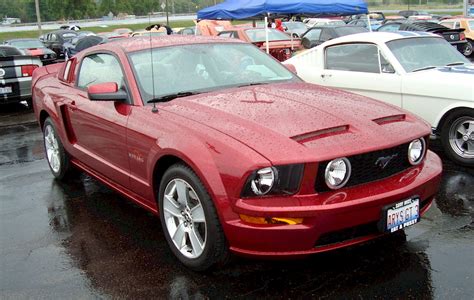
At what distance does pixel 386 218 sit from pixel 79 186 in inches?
141

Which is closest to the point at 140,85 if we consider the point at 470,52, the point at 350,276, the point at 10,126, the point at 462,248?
A: the point at 350,276

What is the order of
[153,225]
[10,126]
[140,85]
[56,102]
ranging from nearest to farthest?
[140,85]
[153,225]
[56,102]
[10,126]

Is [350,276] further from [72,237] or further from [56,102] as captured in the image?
[56,102]

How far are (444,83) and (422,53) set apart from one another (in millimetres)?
940

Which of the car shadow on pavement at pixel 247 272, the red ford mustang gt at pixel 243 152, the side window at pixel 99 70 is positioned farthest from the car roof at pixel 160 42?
the car shadow on pavement at pixel 247 272

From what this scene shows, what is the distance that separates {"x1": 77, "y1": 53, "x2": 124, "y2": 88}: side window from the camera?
4.38 meters

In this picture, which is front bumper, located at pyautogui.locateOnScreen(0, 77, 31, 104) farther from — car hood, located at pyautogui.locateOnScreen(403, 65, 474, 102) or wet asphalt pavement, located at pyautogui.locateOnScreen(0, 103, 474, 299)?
car hood, located at pyautogui.locateOnScreen(403, 65, 474, 102)

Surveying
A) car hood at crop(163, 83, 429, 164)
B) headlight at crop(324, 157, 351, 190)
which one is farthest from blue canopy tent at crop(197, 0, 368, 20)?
headlight at crop(324, 157, 351, 190)

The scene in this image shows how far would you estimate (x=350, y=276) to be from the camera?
129 inches

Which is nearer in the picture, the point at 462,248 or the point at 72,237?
the point at 462,248

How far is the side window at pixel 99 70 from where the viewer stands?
4.38m

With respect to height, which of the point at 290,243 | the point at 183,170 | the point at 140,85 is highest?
the point at 140,85

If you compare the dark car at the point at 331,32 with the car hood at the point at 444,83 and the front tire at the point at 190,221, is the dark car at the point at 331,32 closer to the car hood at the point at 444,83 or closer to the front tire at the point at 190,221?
the car hood at the point at 444,83

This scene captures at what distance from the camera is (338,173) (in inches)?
119
